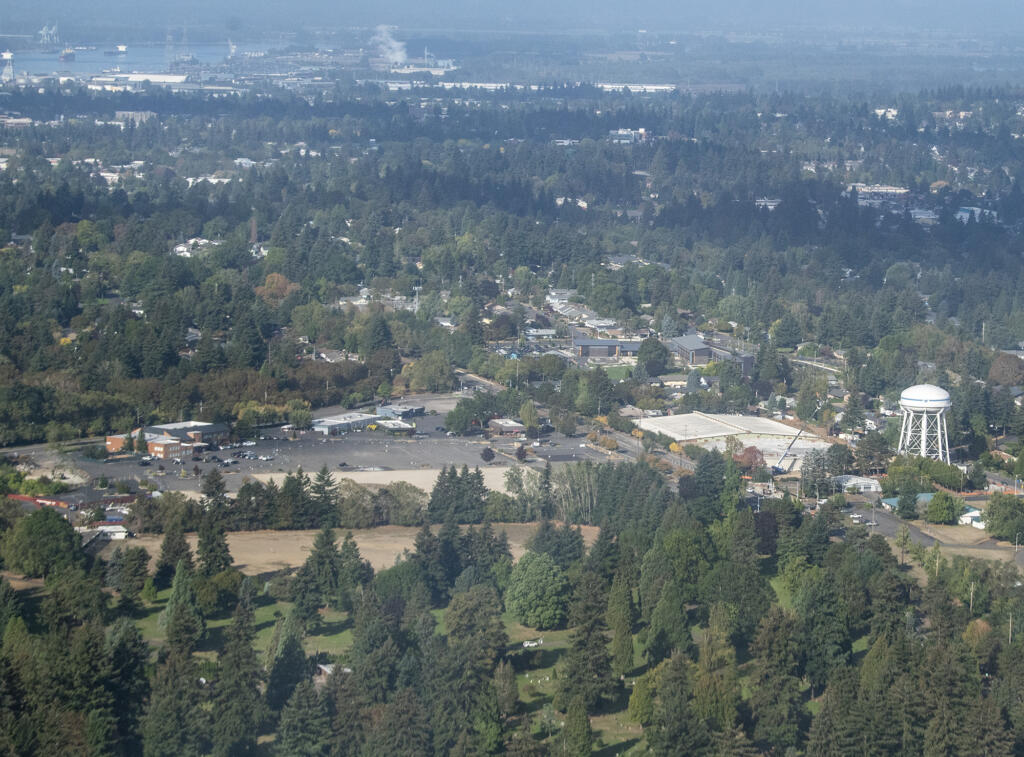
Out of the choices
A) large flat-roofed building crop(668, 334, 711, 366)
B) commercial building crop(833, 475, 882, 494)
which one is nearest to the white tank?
commercial building crop(833, 475, 882, 494)

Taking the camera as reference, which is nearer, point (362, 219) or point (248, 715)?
point (248, 715)

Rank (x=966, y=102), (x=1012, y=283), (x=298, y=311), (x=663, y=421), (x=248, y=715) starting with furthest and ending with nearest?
(x=966, y=102), (x=1012, y=283), (x=298, y=311), (x=663, y=421), (x=248, y=715)

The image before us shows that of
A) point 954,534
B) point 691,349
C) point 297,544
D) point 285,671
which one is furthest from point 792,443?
point 285,671

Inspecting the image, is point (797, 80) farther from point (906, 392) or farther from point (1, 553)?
point (1, 553)

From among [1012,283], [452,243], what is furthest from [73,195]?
[1012,283]

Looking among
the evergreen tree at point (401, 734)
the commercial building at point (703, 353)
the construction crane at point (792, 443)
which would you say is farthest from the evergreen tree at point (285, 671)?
the commercial building at point (703, 353)

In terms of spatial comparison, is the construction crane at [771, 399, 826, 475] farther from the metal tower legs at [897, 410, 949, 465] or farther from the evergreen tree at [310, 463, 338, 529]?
the evergreen tree at [310, 463, 338, 529]
